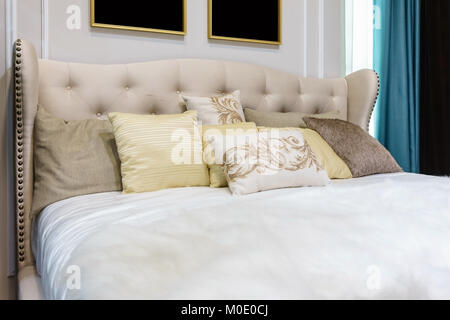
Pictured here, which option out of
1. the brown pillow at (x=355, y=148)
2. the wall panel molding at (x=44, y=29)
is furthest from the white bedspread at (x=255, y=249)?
the wall panel molding at (x=44, y=29)

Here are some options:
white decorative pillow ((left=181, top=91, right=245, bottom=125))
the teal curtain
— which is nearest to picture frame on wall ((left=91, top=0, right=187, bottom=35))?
white decorative pillow ((left=181, top=91, right=245, bottom=125))

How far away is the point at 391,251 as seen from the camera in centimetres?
69

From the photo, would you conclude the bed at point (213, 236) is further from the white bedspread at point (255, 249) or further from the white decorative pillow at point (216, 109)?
the white decorative pillow at point (216, 109)

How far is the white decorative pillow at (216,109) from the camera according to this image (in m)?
1.75

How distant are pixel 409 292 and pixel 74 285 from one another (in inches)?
21.5

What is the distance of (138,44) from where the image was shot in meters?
1.97

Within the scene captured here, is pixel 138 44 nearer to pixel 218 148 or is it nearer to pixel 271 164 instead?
pixel 218 148

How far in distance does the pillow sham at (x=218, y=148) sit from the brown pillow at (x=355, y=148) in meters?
0.54

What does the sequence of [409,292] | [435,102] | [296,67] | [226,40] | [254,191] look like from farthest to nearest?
[435,102] → [296,67] → [226,40] → [254,191] → [409,292]

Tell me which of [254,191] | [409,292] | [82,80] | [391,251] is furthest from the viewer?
[82,80]

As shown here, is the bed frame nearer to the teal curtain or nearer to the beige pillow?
the beige pillow

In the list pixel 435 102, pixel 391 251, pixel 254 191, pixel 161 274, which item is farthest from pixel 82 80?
pixel 435 102

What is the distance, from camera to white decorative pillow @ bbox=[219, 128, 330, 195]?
1.33 metres
